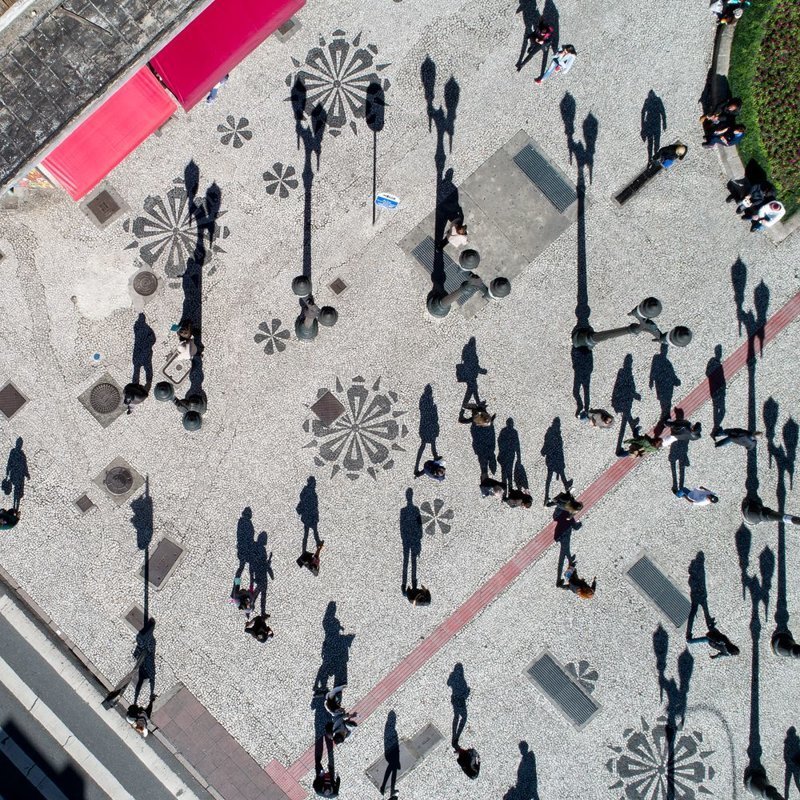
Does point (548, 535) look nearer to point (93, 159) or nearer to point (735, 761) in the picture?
point (735, 761)

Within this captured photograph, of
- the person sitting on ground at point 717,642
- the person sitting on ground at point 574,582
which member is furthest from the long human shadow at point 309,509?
the person sitting on ground at point 717,642

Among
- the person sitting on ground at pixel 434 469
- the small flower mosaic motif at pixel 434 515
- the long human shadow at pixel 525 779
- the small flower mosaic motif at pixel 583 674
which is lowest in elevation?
the long human shadow at pixel 525 779

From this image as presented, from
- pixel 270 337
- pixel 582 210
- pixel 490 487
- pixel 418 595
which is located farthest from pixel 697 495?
pixel 270 337

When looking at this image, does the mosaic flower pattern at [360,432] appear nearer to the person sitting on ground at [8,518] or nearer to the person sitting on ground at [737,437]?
the person sitting on ground at [8,518]

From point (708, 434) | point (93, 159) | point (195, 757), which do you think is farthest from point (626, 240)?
point (195, 757)

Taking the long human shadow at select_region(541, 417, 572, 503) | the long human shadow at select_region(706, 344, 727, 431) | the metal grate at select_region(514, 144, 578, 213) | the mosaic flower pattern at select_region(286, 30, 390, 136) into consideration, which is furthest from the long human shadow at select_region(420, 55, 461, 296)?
the long human shadow at select_region(706, 344, 727, 431)

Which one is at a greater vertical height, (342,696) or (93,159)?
(93,159)
